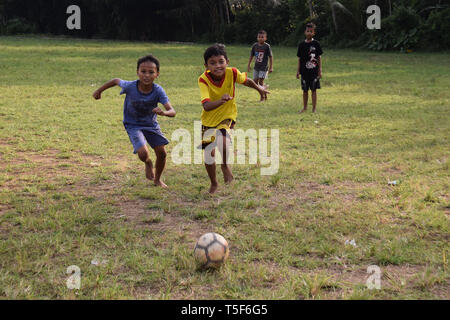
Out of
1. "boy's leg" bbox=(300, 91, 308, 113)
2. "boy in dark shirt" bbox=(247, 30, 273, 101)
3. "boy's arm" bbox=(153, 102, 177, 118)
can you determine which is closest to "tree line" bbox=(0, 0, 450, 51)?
"boy in dark shirt" bbox=(247, 30, 273, 101)

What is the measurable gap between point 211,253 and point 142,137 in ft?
7.05

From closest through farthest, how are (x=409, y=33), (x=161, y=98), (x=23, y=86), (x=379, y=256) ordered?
1. (x=379, y=256)
2. (x=161, y=98)
3. (x=23, y=86)
4. (x=409, y=33)

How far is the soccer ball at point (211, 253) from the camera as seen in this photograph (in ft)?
11.0

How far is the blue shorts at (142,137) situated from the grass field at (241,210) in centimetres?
48

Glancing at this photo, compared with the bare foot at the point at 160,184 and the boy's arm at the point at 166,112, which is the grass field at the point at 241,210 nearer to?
the bare foot at the point at 160,184

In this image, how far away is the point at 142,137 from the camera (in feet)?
16.9

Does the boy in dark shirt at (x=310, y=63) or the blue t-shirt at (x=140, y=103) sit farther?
the boy in dark shirt at (x=310, y=63)

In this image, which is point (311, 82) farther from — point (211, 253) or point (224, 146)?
point (211, 253)

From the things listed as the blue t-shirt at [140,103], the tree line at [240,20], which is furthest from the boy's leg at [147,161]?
the tree line at [240,20]

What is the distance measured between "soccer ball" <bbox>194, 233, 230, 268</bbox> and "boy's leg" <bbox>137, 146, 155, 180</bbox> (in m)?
1.94
